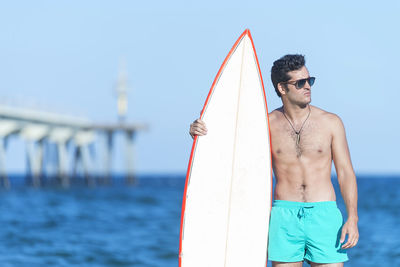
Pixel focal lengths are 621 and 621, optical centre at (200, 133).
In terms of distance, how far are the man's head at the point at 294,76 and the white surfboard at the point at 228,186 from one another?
43 centimetres

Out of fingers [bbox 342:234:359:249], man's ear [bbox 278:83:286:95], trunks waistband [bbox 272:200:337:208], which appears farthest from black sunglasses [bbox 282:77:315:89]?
fingers [bbox 342:234:359:249]

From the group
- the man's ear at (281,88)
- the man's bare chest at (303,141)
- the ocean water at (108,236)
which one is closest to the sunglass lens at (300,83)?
the man's ear at (281,88)

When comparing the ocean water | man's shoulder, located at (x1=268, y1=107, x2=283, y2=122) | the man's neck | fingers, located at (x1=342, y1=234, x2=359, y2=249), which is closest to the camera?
fingers, located at (x1=342, y1=234, x2=359, y2=249)

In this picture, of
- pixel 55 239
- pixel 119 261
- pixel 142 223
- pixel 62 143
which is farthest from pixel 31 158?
pixel 119 261

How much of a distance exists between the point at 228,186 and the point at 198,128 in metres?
0.48

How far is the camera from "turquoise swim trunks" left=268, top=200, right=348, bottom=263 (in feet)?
12.9

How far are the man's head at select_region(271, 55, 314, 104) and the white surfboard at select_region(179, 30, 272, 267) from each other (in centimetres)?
43

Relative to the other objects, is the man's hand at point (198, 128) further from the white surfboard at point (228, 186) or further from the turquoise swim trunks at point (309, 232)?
the turquoise swim trunks at point (309, 232)

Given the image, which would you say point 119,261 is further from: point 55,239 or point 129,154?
point 129,154

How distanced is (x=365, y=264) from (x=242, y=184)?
7.52 metres

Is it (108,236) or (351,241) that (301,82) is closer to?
(351,241)

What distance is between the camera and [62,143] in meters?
42.0

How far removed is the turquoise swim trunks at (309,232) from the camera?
12.9ft

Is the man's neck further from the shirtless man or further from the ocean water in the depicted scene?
the ocean water
